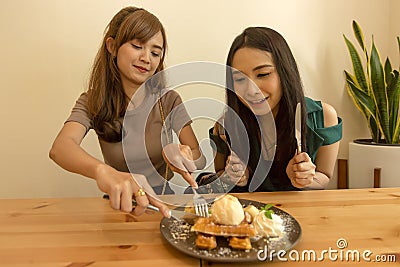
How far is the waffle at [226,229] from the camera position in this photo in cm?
70

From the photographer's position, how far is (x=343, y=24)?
7.15 ft

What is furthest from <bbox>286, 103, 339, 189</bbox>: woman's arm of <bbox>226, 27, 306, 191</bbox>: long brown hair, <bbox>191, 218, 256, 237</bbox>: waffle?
<bbox>191, 218, 256, 237</bbox>: waffle

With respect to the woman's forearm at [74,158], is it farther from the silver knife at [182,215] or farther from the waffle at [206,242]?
the waffle at [206,242]

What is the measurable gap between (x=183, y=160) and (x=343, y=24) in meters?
1.65

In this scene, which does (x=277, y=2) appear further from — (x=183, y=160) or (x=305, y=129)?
(x=183, y=160)

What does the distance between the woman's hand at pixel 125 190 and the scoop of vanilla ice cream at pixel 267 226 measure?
0.19m

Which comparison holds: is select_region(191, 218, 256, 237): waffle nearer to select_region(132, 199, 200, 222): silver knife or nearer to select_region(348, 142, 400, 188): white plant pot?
select_region(132, 199, 200, 222): silver knife

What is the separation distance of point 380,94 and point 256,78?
101 centimetres

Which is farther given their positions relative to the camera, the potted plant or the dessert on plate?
the potted plant

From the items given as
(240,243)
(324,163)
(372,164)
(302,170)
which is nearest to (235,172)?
(302,170)

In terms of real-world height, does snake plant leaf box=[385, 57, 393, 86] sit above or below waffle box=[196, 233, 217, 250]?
above

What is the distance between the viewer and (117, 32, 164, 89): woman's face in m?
1.40

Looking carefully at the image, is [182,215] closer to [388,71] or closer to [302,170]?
[302,170]

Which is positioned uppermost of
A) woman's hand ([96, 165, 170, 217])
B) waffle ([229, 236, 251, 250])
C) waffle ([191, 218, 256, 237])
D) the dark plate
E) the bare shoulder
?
the bare shoulder
